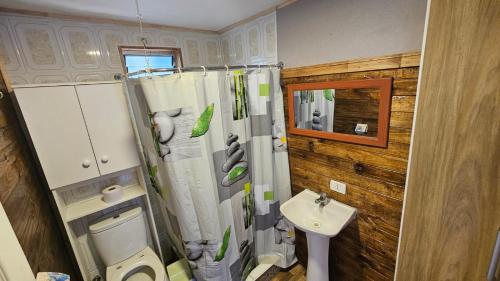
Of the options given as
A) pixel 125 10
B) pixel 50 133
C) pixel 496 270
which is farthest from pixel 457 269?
pixel 125 10

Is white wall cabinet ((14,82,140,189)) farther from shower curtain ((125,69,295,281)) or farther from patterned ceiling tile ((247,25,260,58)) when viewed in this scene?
patterned ceiling tile ((247,25,260,58))

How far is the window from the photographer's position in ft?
5.94

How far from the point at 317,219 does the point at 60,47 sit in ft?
7.65

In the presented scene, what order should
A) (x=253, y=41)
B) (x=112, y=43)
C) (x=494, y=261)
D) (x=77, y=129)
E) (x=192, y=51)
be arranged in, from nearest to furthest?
(x=494, y=261), (x=77, y=129), (x=112, y=43), (x=253, y=41), (x=192, y=51)

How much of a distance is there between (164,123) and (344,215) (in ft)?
4.57

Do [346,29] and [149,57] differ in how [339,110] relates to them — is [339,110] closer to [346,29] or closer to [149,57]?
[346,29]

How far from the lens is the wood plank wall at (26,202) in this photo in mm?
937

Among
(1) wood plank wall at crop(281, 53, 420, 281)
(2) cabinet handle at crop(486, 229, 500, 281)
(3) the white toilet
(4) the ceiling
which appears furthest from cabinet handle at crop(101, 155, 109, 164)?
(2) cabinet handle at crop(486, 229, 500, 281)

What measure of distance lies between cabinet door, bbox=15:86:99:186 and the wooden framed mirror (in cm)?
153

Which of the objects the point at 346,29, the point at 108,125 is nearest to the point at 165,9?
the point at 108,125

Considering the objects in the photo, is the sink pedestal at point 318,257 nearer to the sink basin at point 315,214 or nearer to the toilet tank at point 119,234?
the sink basin at point 315,214

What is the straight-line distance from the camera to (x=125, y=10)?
1.50 meters

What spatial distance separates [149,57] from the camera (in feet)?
6.48

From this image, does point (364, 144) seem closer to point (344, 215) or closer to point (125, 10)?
point (344, 215)
